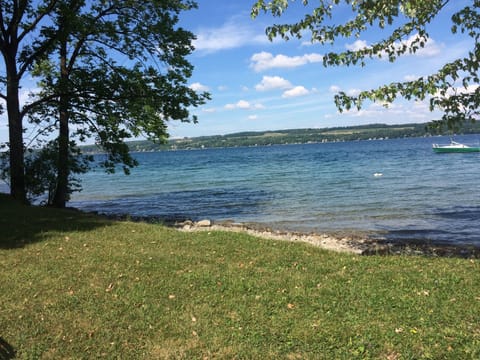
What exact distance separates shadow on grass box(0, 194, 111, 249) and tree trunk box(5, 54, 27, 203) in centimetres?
134

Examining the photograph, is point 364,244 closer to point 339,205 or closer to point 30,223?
point 339,205

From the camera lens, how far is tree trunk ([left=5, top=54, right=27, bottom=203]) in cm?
1658

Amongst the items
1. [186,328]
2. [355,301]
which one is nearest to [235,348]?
[186,328]

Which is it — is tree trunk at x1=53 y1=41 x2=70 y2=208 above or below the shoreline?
above

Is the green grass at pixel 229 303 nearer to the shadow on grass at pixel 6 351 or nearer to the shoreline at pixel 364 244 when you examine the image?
the shadow on grass at pixel 6 351

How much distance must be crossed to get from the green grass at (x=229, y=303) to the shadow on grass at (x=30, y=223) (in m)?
0.32

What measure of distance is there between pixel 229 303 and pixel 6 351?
3.17 meters

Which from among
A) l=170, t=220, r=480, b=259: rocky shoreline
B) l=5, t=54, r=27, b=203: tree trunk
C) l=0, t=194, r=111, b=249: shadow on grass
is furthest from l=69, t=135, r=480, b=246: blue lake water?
l=0, t=194, r=111, b=249: shadow on grass

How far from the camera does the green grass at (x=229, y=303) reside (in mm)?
5457

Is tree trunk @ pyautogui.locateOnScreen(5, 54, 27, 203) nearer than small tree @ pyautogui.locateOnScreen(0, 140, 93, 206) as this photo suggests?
Yes

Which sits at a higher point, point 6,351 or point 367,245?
point 6,351

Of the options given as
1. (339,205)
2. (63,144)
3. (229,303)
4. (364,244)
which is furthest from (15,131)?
(339,205)

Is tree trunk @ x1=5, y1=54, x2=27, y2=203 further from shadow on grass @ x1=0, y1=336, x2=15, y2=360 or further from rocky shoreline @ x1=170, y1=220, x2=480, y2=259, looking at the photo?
shadow on grass @ x1=0, y1=336, x2=15, y2=360

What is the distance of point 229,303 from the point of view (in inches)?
267
